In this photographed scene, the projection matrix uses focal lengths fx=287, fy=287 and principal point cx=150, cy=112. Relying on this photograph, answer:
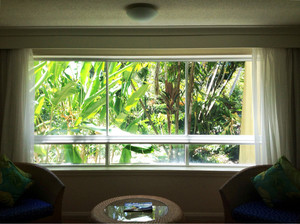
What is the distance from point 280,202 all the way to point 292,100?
1324mm

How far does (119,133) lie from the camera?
3656 mm

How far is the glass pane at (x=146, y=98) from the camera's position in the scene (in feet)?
12.0

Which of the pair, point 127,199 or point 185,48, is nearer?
point 127,199

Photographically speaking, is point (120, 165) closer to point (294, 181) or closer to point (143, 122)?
point (143, 122)

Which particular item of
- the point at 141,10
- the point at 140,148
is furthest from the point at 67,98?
the point at 141,10

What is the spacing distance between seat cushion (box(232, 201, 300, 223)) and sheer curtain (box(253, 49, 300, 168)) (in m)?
0.84

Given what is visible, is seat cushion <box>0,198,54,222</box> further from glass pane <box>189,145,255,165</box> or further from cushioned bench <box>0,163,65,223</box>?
glass pane <box>189,145,255,165</box>

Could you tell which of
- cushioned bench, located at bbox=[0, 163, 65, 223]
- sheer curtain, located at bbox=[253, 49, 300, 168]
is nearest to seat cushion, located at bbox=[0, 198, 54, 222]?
cushioned bench, located at bbox=[0, 163, 65, 223]

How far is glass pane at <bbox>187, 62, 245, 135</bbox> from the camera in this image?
3.62 metres

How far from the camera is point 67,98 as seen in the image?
3.62 meters

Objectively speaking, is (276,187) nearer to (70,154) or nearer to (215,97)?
(215,97)

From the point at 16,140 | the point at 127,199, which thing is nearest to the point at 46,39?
the point at 16,140

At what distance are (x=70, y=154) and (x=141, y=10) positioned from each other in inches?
80.2

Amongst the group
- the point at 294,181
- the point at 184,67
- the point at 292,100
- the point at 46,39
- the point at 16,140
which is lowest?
the point at 294,181
